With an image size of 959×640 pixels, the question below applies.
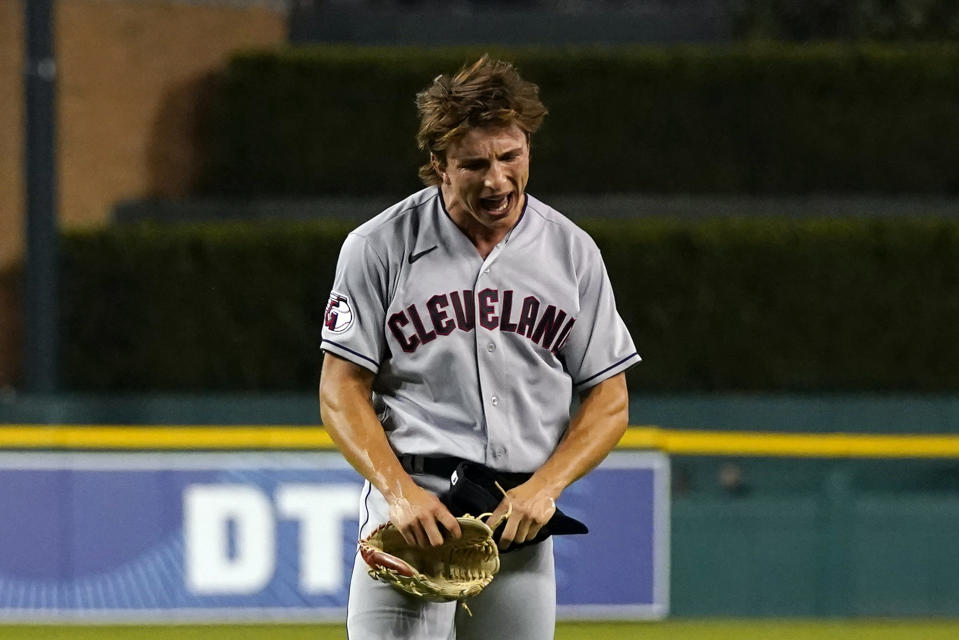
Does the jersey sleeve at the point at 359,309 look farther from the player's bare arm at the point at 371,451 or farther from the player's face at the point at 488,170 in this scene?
the player's face at the point at 488,170

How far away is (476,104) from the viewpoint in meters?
2.76

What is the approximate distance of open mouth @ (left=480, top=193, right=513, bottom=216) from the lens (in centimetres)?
284

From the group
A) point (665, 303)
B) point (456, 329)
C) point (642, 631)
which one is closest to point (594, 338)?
point (456, 329)

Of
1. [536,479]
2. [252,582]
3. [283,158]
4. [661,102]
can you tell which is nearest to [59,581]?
[252,582]

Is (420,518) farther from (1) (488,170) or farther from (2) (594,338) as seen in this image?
(1) (488,170)

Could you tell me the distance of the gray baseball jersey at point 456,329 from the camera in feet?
9.55

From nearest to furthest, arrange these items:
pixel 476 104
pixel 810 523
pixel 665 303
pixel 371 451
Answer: pixel 476 104 < pixel 371 451 < pixel 810 523 < pixel 665 303

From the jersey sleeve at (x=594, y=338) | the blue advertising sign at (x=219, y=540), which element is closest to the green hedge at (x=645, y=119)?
the blue advertising sign at (x=219, y=540)

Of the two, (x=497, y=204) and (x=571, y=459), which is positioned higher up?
(x=497, y=204)

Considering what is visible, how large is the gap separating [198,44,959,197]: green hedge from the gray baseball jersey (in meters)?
8.85

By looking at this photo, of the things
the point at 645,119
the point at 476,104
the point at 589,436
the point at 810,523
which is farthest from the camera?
the point at 645,119

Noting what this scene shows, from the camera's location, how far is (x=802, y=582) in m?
6.49

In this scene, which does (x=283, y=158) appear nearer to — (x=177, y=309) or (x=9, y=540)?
(x=177, y=309)

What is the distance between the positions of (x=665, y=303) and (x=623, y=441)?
4279 millimetres
